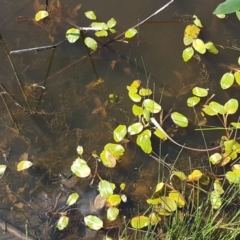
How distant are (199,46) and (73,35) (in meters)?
0.62

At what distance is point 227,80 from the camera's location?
219cm

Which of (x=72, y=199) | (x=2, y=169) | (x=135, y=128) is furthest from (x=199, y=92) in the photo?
(x=2, y=169)

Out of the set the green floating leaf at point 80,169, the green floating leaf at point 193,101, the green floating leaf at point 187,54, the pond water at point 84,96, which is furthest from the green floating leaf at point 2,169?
the green floating leaf at point 187,54

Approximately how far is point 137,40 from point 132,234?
95 centimetres

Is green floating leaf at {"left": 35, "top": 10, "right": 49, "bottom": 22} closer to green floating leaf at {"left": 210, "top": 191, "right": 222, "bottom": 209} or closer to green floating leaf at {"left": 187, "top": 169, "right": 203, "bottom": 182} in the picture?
green floating leaf at {"left": 187, "top": 169, "right": 203, "bottom": 182}

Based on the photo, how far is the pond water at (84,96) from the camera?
197 cm

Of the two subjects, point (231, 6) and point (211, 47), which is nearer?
point (231, 6)

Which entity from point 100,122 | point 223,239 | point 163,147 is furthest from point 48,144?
point 223,239

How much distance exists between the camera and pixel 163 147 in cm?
210

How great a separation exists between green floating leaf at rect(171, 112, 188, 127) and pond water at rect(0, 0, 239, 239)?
45 mm

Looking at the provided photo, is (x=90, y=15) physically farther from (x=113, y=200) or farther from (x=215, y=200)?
(x=215, y=200)

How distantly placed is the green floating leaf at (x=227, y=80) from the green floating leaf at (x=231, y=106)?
0.27 feet

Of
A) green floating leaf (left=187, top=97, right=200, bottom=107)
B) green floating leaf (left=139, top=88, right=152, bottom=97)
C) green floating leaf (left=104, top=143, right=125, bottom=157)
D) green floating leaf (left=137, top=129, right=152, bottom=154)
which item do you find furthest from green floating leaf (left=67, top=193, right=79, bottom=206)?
green floating leaf (left=187, top=97, right=200, bottom=107)

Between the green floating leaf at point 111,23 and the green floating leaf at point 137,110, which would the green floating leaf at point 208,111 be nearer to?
the green floating leaf at point 137,110
